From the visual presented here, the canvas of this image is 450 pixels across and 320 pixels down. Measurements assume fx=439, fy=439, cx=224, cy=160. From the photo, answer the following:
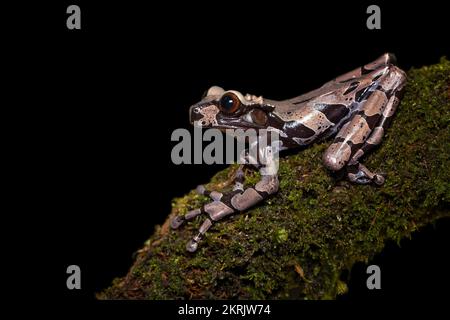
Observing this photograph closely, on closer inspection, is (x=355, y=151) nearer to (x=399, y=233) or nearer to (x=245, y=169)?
(x=399, y=233)

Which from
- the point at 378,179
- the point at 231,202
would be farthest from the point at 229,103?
the point at 378,179

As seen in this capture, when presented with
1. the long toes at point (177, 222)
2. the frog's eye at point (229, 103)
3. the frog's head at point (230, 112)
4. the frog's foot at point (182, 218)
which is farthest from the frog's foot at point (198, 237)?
the frog's eye at point (229, 103)

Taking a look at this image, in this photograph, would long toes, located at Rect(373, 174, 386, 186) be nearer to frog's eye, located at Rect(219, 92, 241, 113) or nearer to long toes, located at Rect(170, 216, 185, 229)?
frog's eye, located at Rect(219, 92, 241, 113)

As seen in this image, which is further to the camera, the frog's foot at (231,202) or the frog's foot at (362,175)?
the frog's foot at (231,202)

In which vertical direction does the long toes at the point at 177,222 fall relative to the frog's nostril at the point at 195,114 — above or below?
below

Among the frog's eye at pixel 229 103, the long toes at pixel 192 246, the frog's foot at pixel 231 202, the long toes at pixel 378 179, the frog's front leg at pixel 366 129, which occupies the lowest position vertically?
the long toes at pixel 192 246

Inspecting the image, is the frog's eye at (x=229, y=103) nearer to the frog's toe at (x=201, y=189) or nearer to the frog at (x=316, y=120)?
the frog at (x=316, y=120)

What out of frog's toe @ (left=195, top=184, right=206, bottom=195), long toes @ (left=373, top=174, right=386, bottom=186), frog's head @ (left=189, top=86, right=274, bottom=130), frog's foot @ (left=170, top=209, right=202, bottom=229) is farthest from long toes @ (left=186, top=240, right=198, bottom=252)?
long toes @ (left=373, top=174, right=386, bottom=186)

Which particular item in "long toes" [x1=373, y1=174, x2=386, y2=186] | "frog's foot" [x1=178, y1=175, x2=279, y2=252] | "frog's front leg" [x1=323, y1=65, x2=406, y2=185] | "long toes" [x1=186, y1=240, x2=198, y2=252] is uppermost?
Answer: "frog's front leg" [x1=323, y1=65, x2=406, y2=185]
